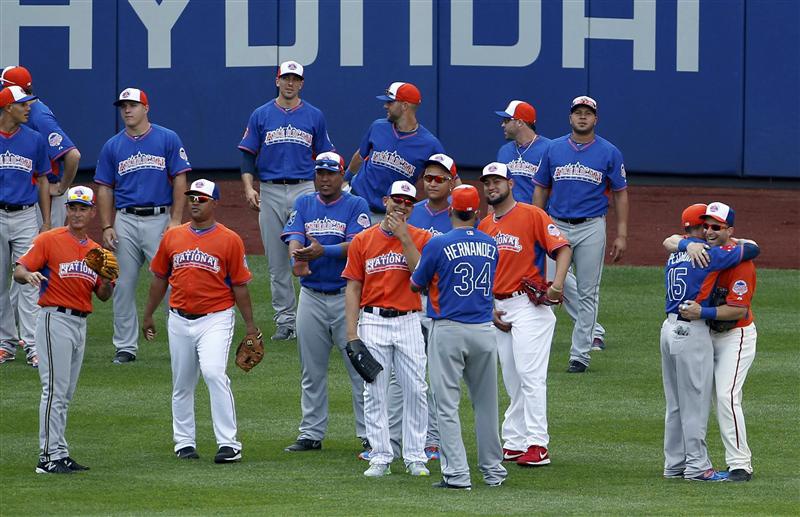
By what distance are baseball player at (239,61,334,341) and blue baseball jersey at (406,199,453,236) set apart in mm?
3609

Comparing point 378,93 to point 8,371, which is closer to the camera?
point 8,371

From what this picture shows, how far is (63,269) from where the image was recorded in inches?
363

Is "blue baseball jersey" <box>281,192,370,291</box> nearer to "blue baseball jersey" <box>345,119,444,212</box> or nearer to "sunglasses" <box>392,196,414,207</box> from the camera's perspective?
"sunglasses" <box>392,196,414,207</box>

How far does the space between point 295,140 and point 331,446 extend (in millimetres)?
3768

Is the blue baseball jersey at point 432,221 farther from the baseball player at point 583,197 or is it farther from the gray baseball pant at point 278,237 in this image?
the gray baseball pant at point 278,237

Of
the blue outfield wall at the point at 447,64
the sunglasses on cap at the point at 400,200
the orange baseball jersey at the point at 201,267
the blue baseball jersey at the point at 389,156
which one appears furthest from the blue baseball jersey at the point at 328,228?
the blue outfield wall at the point at 447,64

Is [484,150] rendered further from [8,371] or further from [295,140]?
[8,371]

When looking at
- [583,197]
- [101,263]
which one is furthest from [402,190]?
[583,197]

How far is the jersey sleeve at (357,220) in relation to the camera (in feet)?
32.1

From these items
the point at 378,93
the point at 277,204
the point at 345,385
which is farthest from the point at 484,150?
the point at 345,385

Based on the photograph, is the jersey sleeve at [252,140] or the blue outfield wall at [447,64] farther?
the blue outfield wall at [447,64]

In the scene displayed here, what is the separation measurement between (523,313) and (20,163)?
15.2 ft

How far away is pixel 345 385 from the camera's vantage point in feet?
38.6

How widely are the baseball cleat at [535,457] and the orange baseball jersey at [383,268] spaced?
1162mm
